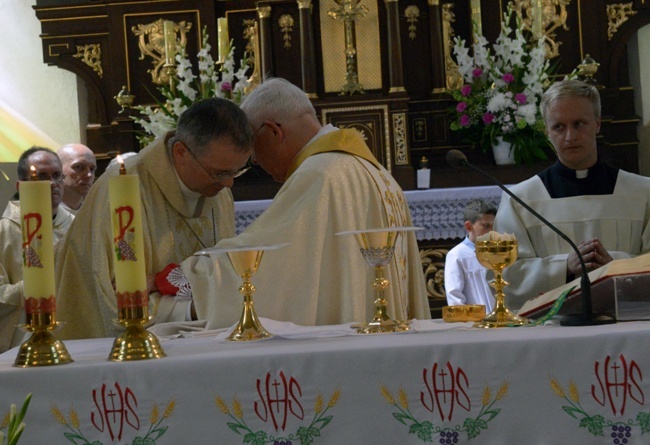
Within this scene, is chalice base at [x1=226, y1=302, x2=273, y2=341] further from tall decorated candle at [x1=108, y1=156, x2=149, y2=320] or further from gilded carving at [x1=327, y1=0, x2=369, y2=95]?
gilded carving at [x1=327, y1=0, x2=369, y2=95]

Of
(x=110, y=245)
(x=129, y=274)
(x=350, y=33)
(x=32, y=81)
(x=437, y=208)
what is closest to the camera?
(x=129, y=274)

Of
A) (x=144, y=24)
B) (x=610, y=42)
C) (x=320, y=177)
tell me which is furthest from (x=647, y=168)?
(x=320, y=177)

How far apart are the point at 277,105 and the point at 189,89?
4.41 metres

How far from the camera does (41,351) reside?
7.49 feet

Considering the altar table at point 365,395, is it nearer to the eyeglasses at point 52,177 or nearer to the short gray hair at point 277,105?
the short gray hair at point 277,105

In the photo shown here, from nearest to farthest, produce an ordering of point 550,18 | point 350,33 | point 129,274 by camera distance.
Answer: point 129,274
point 350,33
point 550,18

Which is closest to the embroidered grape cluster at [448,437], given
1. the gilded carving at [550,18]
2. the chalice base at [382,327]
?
the chalice base at [382,327]

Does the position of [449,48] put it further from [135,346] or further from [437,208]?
[135,346]

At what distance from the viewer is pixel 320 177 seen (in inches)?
132

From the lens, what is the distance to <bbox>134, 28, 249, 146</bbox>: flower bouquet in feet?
26.1

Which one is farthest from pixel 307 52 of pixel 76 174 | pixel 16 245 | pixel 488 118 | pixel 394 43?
pixel 16 245

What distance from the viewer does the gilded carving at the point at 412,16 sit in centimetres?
881

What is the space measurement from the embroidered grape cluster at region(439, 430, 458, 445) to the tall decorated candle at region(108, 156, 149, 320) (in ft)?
2.28

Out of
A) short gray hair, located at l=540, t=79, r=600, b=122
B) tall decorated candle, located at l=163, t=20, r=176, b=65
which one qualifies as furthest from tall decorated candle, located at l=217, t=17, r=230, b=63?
short gray hair, located at l=540, t=79, r=600, b=122
